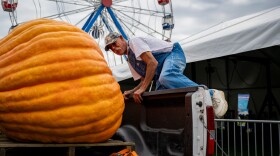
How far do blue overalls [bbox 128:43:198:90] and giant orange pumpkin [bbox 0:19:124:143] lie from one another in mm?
945

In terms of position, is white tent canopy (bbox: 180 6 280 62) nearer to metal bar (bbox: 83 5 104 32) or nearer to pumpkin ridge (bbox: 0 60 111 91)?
pumpkin ridge (bbox: 0 60 111 91)

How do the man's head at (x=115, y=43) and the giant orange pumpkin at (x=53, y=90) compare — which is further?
the man's head at (x=115, y=43)

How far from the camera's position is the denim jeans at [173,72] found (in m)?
2.80

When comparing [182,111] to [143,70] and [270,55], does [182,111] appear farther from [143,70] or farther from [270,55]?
[270,55]

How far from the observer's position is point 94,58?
196 cm

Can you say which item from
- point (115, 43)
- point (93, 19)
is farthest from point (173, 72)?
point (93, 19)

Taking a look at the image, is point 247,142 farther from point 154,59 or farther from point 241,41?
point 154,59

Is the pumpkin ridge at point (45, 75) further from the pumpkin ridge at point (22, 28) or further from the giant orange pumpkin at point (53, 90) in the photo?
the pumpkin ridge at point (22, 28)

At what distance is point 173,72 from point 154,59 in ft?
0.63

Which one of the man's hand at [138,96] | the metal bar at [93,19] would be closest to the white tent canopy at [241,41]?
the man's hand at [138,96]

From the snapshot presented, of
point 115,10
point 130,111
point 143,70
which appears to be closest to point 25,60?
point 130,111

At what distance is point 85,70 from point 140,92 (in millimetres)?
776

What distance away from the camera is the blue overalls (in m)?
2.81

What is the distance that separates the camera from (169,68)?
2885 mm
